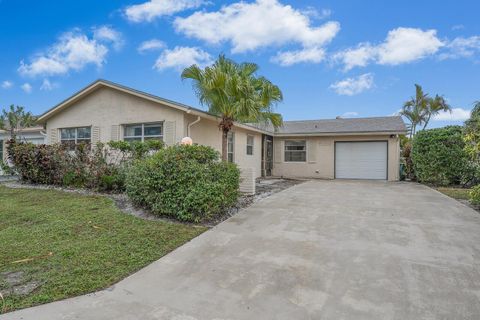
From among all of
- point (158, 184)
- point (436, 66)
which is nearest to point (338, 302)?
point (158, 184)

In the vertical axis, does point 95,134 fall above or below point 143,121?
below

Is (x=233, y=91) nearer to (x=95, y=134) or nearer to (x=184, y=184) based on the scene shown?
(x=184, y=184)

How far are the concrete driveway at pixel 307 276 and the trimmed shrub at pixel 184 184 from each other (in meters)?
0.64

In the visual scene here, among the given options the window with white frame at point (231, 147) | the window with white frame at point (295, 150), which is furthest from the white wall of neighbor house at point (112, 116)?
the window with white frame at point (295, 150)

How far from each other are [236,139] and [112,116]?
5104mm

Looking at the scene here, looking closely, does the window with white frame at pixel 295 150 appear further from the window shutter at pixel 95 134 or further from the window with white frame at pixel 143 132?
the window shutter at pixel 95 134

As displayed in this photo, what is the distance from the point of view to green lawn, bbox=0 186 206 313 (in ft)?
10.5

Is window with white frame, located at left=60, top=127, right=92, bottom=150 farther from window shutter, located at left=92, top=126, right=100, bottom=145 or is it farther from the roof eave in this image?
the roof eave

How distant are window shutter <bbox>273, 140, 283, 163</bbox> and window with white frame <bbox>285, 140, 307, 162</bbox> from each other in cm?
35

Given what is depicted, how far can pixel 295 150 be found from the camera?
54.4 feet

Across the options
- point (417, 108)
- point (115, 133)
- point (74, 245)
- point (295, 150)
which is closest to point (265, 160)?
point (295, 150)

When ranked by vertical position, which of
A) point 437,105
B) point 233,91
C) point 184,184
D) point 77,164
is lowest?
Result: point 184,184

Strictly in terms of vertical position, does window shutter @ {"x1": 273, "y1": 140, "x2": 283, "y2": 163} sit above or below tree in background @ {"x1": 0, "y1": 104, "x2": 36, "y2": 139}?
below

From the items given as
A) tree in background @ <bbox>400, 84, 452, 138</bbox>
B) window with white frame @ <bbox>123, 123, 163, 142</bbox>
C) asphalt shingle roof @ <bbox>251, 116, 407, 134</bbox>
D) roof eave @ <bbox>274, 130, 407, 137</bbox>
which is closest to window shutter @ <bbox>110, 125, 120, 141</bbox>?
window with white frame @ <bbox>123, 123, 163, 142</bbox>
